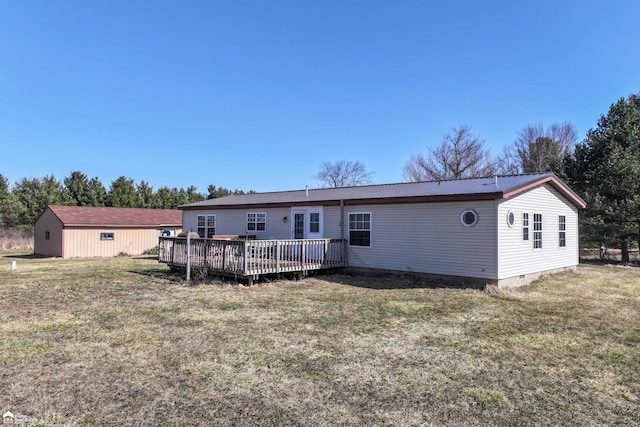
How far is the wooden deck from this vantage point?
1047 cm

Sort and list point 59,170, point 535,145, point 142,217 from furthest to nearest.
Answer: point 59,170 < point 535,145 < point 142,217

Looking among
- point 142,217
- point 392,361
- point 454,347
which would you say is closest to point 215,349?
point 392,361

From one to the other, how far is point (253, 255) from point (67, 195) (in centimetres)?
3328

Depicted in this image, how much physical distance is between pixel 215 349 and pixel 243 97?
1653 centimetres

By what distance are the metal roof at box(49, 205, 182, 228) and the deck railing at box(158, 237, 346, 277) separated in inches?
484

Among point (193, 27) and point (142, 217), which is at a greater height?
point (193, 27)

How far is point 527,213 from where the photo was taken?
11.2m

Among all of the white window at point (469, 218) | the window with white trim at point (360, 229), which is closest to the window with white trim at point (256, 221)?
the window with white trim at point (360, 229)

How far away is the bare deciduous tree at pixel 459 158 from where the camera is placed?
109ft

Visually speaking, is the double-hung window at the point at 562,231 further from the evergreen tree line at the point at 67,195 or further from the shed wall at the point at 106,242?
the evergreen tree line at the point at 67,195

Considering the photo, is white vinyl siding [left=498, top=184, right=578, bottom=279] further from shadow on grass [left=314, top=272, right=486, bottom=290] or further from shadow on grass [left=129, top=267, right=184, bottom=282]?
shadow on grass [left=129, top=267, right=184, bottom=282]

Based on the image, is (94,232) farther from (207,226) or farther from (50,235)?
Result: (207,226)

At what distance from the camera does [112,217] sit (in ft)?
79.7

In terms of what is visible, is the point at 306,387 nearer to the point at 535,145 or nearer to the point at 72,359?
the point at 72,359
